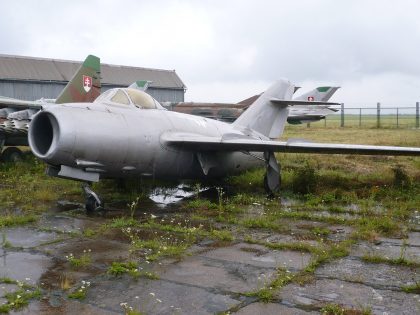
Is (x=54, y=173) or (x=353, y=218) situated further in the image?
(x=54, y=173)

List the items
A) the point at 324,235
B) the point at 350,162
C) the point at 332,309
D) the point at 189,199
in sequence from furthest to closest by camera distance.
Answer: the point at 350,162 < the point at 189,199 < the point at 324,235 < the point at 332,309

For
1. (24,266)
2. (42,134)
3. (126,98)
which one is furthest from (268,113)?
(24,266)

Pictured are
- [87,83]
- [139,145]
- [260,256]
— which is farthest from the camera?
[87,83]

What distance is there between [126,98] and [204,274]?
481 centimetres

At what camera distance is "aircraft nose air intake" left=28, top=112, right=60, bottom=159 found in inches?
297

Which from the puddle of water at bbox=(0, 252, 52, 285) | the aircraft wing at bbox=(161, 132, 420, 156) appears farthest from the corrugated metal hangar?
the puddle of water at bbox=(0, 252, 52, 285)

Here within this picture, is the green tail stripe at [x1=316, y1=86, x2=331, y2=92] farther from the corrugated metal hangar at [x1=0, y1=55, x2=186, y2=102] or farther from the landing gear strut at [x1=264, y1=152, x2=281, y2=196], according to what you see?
the landing gear strut at [x1=264, y1=152, x2=281, y2=196]

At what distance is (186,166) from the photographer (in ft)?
31.5

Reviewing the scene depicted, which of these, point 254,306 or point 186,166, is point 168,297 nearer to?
point 254,306

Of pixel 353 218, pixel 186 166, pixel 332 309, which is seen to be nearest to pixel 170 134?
pixel 186 166

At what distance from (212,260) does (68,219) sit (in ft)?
10.2

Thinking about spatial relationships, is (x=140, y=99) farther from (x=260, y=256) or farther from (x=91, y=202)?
(x=260, y=256)

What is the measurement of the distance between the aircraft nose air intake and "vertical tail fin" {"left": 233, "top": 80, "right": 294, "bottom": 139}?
5032 mm

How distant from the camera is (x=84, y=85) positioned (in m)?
15.0
